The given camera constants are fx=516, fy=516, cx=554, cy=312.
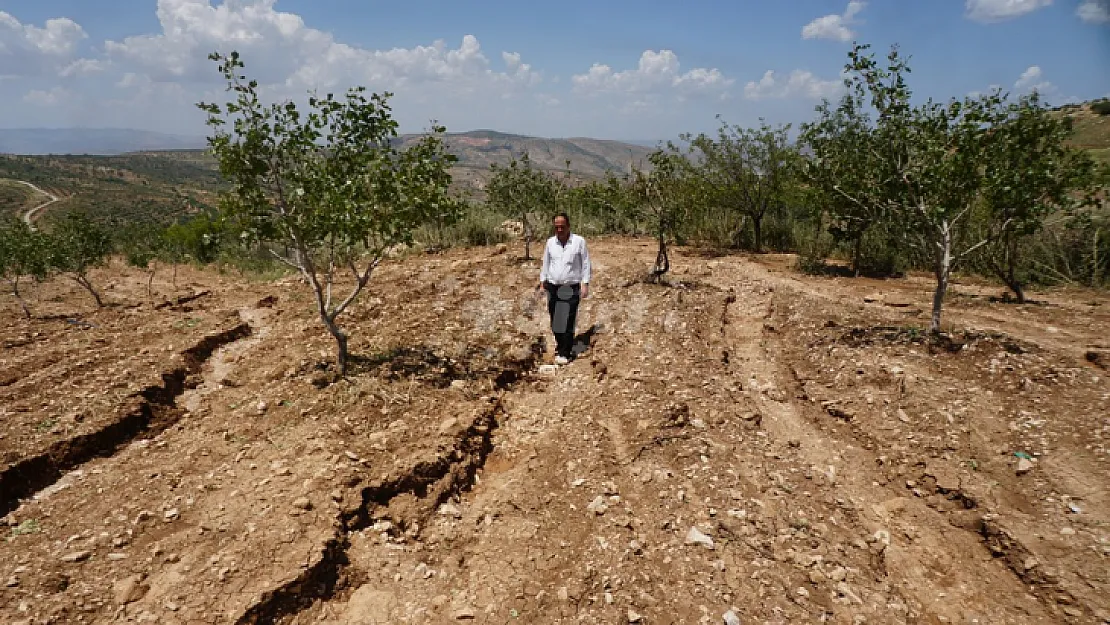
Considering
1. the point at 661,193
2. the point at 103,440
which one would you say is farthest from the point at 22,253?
the point at 661,193

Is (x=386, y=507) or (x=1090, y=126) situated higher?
(x=1090, y=126)

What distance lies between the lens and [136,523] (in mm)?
4609

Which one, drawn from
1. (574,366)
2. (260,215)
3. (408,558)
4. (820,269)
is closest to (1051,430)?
(574,366)

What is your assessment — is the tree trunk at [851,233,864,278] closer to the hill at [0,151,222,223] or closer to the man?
the man

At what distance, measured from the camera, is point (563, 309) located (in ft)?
25.7

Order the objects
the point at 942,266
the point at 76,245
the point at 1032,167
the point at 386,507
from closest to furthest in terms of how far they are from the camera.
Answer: the point at 386,507 → the point at 1032,167 → the point at 942,266 → the point at 76,245

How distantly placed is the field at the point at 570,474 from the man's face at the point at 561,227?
2.09 m

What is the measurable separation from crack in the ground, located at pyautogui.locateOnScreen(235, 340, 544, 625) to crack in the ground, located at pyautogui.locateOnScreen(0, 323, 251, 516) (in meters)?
3.32

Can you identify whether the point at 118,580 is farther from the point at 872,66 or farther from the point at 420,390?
the point at 872,66

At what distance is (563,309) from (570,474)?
2.94 meters

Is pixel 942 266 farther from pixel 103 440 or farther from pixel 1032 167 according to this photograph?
pixel 103 440

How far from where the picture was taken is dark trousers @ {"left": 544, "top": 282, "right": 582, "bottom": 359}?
25.4ft

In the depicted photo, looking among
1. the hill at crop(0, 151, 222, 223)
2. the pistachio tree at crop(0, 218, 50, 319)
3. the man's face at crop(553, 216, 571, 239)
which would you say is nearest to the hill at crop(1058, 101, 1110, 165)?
the man's face at crop(553, 216, 571, 239)

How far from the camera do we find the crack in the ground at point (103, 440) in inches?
206
